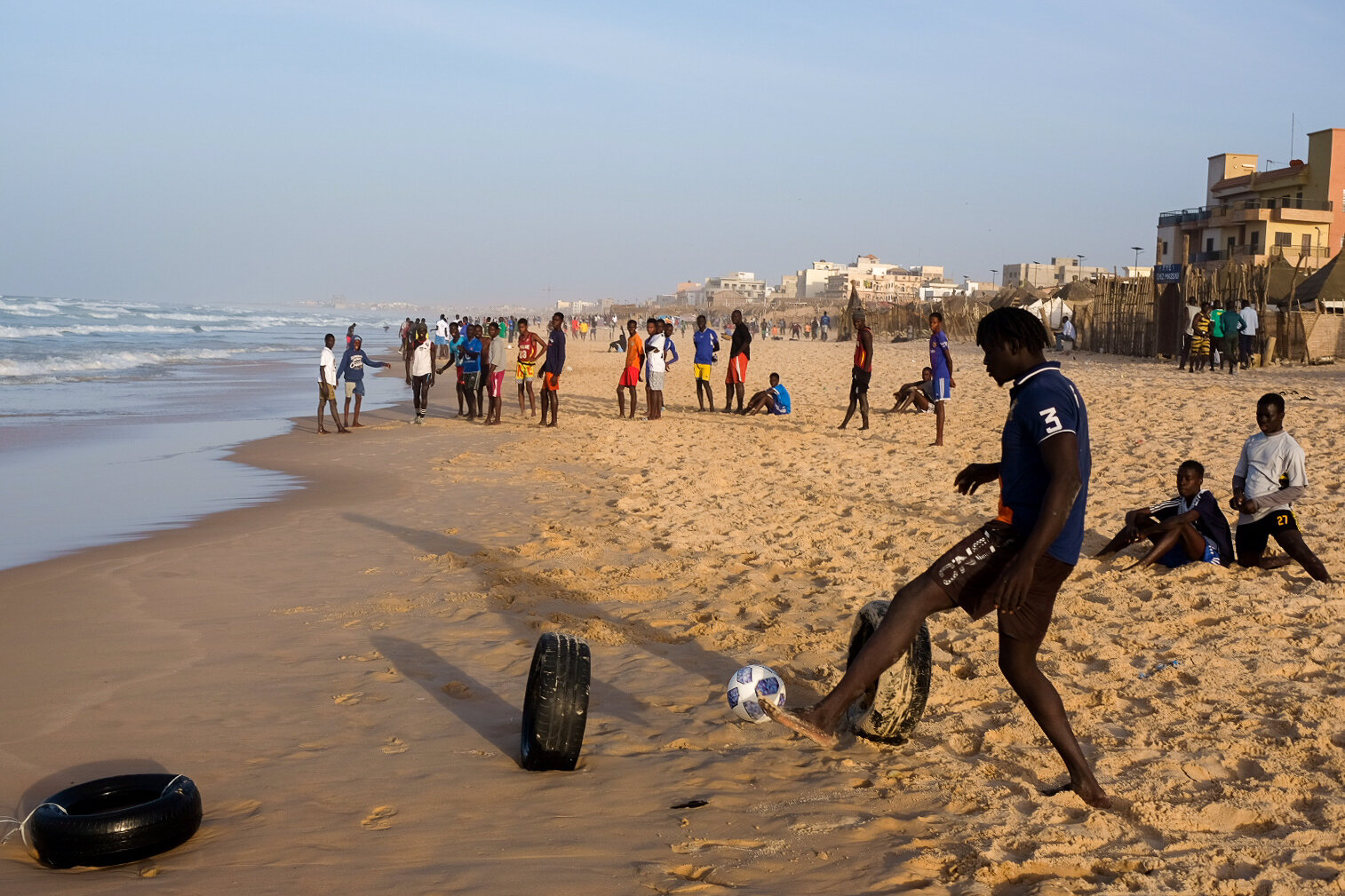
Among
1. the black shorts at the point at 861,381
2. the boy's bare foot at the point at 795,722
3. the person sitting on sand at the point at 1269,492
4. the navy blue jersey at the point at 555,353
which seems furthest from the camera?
the navy blue jersey at the point at 555,353

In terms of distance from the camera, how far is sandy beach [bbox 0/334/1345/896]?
11.0 ft

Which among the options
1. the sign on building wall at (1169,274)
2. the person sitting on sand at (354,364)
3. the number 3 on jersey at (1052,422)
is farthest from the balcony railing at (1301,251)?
the number 3 on jersey at (1052,422)

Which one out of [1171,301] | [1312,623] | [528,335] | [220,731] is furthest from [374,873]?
[1171,301]

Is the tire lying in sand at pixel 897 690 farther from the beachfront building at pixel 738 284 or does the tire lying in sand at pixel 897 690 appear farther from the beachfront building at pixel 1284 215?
the beachfront building at pixel 738 284

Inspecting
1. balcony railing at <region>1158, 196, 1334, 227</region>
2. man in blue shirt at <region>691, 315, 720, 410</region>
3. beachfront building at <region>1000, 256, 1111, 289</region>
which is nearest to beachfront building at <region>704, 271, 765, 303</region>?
beachfront building at <region>1000, 256, 1111, 289</region>

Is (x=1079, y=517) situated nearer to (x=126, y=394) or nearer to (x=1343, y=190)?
(x=126, y=394)

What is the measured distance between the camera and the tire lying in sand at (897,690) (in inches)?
166

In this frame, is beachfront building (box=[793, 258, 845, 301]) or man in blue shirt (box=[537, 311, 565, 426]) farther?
beachfront building (box=[793, 258, 845, 301])

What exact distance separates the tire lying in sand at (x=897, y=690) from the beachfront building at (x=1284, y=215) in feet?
173

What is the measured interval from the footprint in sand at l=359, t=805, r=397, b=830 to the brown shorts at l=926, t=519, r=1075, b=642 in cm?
206

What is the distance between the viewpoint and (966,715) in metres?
4.68

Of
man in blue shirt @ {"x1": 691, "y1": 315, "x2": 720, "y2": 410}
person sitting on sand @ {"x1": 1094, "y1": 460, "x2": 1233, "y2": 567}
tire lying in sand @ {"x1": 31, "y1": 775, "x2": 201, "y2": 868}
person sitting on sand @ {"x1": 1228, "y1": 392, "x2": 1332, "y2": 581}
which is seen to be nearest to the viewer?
tire lying in sand @ {"x1": 31, "y1": 775, "x2": 201, "y2": 868}

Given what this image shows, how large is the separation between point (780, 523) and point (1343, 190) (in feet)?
188

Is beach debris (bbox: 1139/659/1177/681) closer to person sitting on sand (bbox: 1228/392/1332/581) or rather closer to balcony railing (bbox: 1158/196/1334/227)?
person sitting on sand (bbox: 1228/392/1332/581)
